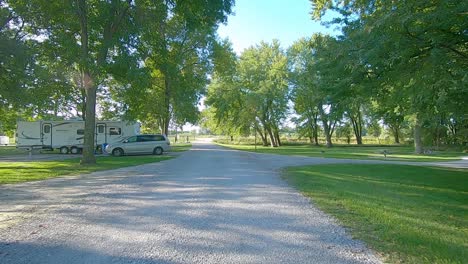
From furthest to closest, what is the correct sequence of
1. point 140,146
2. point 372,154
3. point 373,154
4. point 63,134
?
point 373,154 → point 372,154 → point 63,134 → point 140,146

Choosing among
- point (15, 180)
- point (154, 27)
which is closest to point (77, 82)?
point (154, 27)

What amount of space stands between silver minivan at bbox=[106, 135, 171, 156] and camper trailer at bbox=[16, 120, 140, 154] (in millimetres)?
3856

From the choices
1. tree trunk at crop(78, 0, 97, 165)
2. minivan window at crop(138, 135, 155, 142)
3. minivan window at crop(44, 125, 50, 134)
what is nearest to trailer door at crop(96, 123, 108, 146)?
minivan window at crop(44, 125, 50, 134)

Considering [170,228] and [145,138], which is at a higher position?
[145,138]

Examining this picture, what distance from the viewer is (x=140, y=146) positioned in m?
30.3

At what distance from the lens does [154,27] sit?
20.7 meters

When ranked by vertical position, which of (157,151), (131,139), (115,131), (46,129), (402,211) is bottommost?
(402,211)

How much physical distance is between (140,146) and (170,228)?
2490 cm

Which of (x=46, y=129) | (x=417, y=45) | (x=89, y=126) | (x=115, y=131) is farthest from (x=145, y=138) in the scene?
(x=417, y=45)

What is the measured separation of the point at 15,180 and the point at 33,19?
43.3ft

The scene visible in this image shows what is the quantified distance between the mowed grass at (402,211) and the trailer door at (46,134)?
27.7m

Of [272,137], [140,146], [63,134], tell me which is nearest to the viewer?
[140,146]

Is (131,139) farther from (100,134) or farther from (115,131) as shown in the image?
(100,134)

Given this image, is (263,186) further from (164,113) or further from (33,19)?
(164,113)
